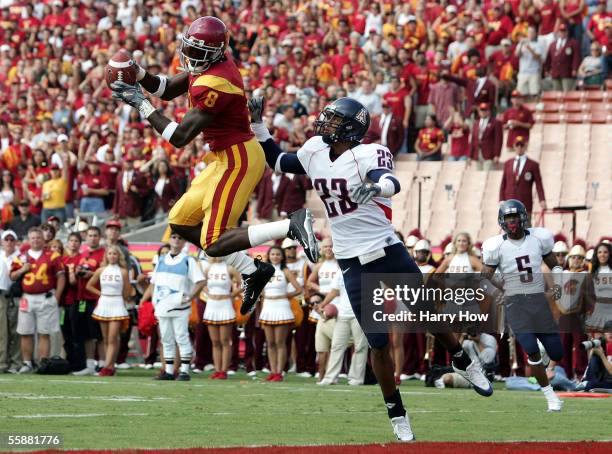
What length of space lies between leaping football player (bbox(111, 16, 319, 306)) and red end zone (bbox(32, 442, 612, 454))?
1492 mm

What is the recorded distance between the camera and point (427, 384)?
15289 millimetres

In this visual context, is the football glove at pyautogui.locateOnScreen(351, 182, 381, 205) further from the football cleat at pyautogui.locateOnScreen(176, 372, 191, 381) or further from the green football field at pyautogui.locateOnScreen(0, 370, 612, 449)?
the football cleat at pyautogui.locateOnScreen(176, 372, 191, 381)

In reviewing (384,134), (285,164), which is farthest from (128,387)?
(384,134)

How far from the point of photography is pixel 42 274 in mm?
16906

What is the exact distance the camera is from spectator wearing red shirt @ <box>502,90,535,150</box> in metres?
20.3

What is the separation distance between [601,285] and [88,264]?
640cm

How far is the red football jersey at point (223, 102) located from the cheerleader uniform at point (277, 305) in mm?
6770

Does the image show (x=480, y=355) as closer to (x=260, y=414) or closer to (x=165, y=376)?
(x=165, y=376)

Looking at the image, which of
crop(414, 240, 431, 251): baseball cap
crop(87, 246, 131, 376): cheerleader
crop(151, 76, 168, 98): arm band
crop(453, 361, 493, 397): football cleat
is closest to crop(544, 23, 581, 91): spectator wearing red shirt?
crop(414, 240, 431, 251): baseball cap

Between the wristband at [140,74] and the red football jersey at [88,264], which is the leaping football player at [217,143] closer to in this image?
the wristband at [140,74]

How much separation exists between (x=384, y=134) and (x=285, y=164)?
11.4 metres

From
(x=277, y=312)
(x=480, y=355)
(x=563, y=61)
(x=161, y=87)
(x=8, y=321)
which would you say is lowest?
(x=8, y=321)

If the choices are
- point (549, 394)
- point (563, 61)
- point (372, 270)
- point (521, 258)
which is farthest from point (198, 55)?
point (563, 61)

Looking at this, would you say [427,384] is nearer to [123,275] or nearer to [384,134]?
[123,275]
